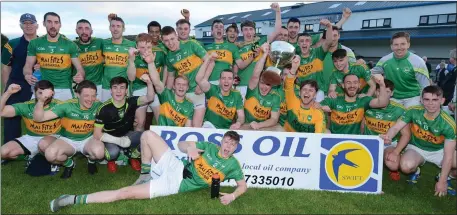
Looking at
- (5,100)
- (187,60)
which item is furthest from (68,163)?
(187,60)

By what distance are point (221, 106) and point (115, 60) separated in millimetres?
Answer: 2203

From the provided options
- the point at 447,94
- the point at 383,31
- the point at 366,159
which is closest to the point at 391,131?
the point at 366,159

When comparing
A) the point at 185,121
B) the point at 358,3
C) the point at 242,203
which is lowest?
the point at 242,203

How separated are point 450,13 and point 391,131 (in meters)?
23.1

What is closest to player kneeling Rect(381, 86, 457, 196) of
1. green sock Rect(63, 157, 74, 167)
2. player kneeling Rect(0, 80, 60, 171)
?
green sock Rect(63, 157, 74, 167)

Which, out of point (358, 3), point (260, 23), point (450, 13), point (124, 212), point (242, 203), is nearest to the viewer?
point (124, 212)

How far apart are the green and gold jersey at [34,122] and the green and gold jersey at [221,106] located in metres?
2.32

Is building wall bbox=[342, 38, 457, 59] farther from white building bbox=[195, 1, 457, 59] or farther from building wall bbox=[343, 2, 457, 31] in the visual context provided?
building wall bbox=[343, 2, 457, 31]

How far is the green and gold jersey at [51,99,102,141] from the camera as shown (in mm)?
5531

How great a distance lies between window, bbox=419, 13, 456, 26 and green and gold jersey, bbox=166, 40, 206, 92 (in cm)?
2324

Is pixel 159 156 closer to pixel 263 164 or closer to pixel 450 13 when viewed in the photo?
pixel 263 164

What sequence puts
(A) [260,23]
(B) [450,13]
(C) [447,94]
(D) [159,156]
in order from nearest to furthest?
(D) [159,156] < (C) [447,94] < (B) [450,13] < (A) [260,23]

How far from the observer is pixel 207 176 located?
4.66m

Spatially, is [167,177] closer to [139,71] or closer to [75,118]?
[75,118]
